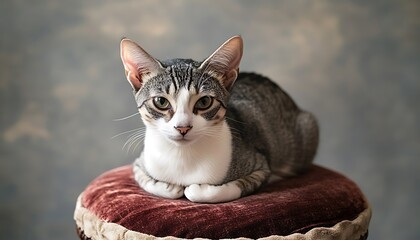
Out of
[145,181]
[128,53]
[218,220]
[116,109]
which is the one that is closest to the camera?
[218,220]

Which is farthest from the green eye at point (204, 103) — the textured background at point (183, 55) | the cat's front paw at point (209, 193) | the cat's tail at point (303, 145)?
the textured background at point (183, 55)

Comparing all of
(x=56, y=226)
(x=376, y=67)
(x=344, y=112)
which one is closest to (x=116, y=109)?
(x=56, y=226)

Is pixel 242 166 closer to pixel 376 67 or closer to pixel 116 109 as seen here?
pixel 116 109

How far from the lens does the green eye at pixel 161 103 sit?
1.33m

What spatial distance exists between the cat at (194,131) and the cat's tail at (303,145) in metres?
0.15

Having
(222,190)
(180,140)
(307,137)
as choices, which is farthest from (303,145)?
(180,140)

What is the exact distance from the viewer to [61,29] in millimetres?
2340

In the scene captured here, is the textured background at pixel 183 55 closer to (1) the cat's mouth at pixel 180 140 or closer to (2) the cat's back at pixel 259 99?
(2) the cat's back at pixel 259 99

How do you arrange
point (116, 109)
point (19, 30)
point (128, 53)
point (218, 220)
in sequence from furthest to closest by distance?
point (116, 109)
point (19, 30)
point (128, 53)
point (218, 220)

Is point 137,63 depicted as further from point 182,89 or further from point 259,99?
point 259,99

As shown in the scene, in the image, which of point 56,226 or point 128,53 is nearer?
point 128,53

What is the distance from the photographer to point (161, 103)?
Result: 1.34 meters

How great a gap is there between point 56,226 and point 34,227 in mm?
107

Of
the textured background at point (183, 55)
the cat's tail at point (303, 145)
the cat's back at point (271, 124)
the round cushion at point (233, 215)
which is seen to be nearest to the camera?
the round cushion at point (233, 215)
